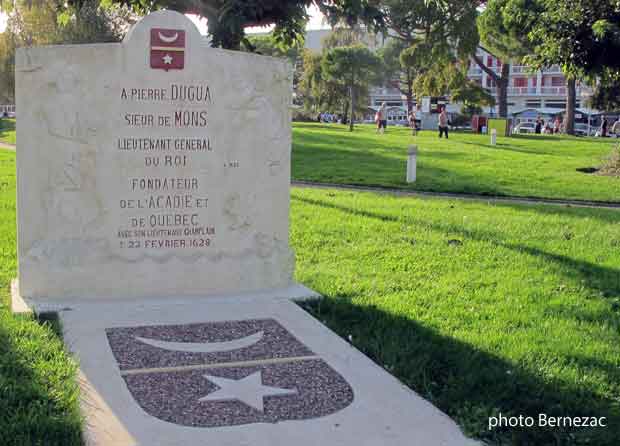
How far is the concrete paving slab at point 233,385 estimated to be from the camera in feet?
12.1

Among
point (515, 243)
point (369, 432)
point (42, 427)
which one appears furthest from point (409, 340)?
point (515, 243)

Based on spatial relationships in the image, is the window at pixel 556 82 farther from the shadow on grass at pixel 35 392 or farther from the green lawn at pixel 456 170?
the shadow on grass at pixel 35 392

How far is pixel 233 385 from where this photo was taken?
4.28 m

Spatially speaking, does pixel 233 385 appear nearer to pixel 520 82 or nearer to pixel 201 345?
pixel 201 345

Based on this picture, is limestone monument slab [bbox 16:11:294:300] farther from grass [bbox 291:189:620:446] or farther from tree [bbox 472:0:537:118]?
tree [bbox 472:0:537:118]

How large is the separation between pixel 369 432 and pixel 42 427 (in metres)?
1.52

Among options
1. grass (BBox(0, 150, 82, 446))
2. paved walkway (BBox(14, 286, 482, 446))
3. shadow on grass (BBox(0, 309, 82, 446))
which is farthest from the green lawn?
shadow on grass (BBox(0, 309, 82, 446))

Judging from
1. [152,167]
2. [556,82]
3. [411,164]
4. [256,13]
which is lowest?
[411,164]

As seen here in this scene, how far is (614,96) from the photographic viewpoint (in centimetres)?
3180

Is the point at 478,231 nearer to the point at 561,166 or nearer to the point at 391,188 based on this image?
the point at 391,188

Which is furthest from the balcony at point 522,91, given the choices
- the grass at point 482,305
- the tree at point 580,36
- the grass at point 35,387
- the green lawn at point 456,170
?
the grass at point 35,387

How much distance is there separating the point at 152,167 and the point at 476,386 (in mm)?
3105

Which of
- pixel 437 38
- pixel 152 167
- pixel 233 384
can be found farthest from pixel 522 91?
pixel 233 384

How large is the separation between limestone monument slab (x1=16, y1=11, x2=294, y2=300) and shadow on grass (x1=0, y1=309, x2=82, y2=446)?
3.60 ft
